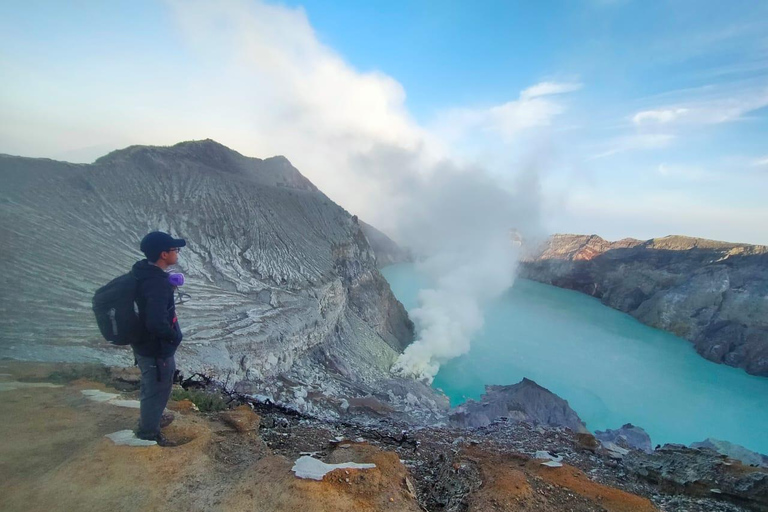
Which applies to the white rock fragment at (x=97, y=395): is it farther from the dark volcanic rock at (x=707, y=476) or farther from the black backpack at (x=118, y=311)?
the dark volcanic rock at (x=707, y=476)

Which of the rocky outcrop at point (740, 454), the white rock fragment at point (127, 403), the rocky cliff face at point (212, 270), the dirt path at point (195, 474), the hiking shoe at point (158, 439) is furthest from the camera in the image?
the rocky outcrop at point (740, 454)

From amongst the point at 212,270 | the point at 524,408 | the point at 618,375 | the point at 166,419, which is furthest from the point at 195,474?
the point at 618,375

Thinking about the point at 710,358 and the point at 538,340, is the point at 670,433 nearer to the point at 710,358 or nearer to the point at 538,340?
the point at 538,340

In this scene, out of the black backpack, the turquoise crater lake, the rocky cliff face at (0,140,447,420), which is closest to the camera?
the black backpack

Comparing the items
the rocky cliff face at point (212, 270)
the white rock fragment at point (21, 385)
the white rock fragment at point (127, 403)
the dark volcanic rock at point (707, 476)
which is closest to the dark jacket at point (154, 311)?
the white rock fragment at point (127, 403)

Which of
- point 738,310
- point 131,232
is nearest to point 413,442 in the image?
point 131,232

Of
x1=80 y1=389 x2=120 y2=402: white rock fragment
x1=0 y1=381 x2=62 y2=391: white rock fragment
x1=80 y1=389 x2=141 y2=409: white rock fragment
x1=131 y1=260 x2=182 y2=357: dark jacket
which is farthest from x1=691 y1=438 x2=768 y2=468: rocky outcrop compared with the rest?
x1=0 y1=381 x2=62 y2=391: white rock fragment

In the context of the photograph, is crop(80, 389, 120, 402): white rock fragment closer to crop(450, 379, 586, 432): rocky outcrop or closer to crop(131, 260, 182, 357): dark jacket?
crop(131, 260, 182, 357): dark jacket
